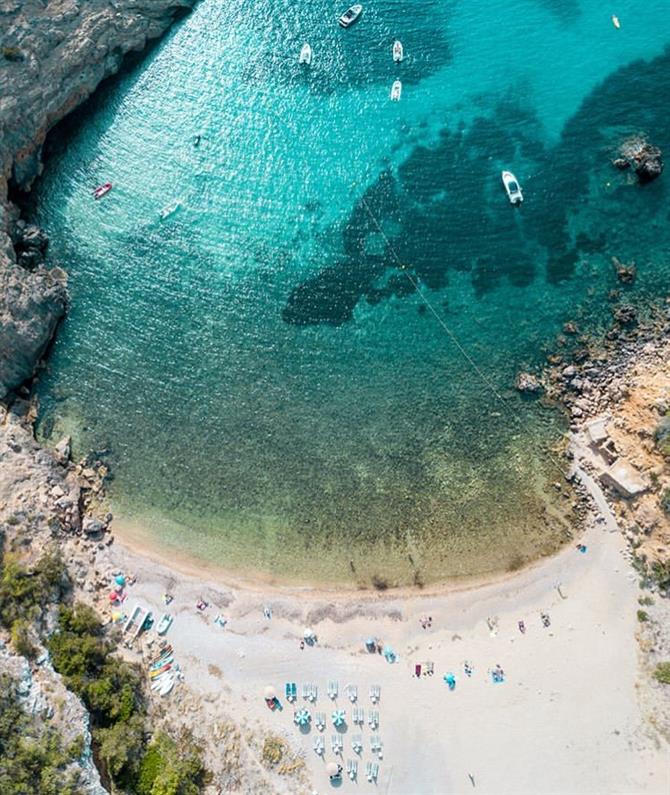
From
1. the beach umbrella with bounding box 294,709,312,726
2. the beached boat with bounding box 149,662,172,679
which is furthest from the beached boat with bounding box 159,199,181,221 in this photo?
the beach umbrella with bounding box 294,709,312,726

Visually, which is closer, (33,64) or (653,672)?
(653,672)

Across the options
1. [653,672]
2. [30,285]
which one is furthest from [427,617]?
[30,285]

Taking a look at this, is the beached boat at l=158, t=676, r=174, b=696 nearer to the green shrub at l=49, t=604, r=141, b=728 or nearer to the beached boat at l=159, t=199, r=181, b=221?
the green shrub at l=49, t=604, r=141, b=728

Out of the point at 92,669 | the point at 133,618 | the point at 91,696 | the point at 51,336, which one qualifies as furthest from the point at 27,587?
the point at 51,336

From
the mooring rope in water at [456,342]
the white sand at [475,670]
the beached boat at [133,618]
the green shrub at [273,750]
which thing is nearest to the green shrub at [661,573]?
the white sand at [475,670]

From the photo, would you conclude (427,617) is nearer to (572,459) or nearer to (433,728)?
(433,728)

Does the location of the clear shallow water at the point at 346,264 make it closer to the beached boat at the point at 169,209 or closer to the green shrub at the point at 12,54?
the beached boat at the point at 169,209

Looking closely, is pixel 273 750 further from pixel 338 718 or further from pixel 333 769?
pixel 338 718
